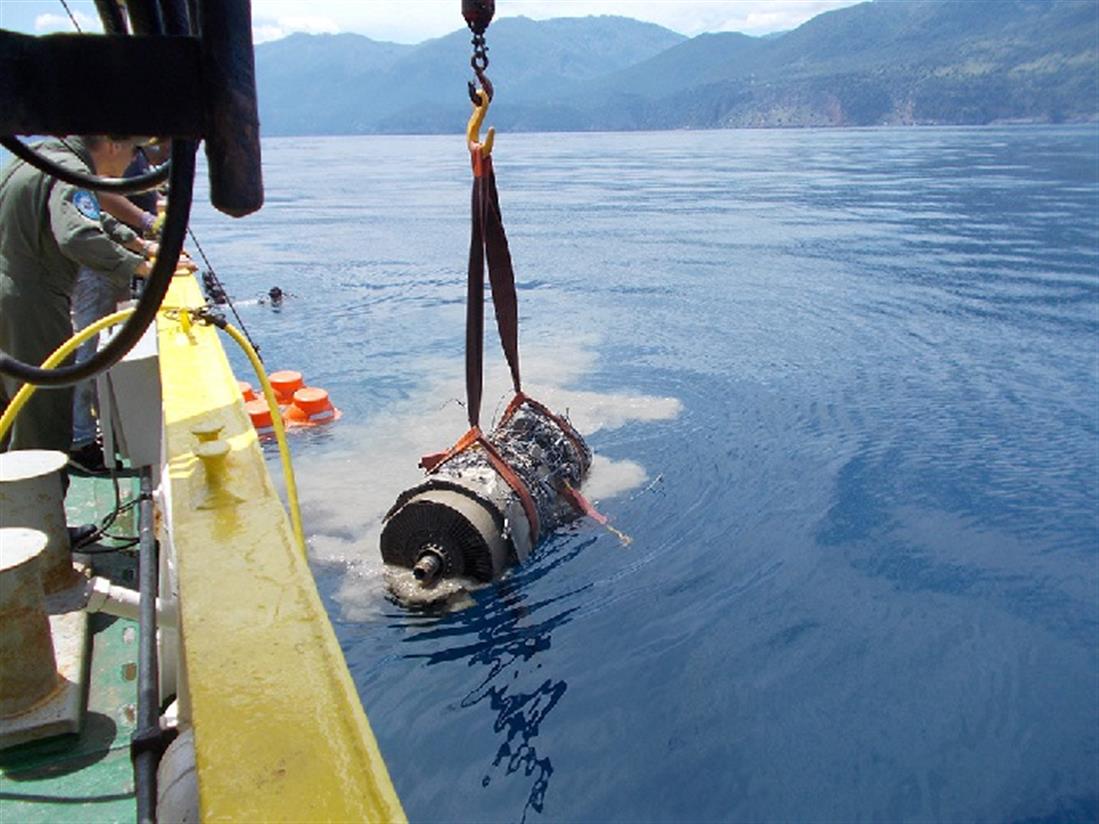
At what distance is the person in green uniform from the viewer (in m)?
4.41

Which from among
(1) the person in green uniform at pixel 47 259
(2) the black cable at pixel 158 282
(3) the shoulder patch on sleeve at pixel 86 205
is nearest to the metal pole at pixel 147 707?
(2) the black cable at pixel 158 282

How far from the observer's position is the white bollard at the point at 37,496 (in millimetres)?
3562

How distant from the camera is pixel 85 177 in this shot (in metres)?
1.56

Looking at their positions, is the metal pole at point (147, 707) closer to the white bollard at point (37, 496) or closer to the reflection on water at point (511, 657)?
the white bollard at point (37, 496)

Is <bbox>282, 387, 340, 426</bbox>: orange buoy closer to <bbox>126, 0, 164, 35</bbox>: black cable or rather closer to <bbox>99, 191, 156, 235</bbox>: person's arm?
<bbox>99, 191, 156, 235</bbox>: person's arm

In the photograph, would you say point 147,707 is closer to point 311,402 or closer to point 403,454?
point 403,454

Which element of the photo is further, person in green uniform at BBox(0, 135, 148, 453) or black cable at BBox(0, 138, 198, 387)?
person in green uniform at BBox(0, 135, 148, 453)

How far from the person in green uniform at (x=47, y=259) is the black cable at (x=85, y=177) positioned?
3065 mm

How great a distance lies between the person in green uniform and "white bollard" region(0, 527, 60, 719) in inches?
67.3

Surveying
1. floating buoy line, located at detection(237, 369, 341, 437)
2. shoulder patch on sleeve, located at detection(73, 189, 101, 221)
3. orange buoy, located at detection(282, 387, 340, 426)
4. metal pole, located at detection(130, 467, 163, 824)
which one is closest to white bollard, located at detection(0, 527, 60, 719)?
metal pole, located at detection(130, 467, 163, 824)

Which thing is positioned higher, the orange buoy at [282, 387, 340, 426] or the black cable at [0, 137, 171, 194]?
the black cable at [0, 137, 171, 194]

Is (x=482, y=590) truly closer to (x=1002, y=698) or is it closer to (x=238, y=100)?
(x=1002, y=698)

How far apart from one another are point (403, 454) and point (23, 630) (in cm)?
633

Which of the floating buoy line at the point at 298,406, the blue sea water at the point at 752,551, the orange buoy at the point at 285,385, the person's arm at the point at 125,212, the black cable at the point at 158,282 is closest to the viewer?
the black cable at the point at 158,282
